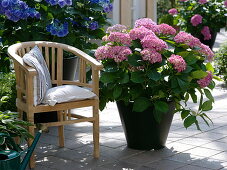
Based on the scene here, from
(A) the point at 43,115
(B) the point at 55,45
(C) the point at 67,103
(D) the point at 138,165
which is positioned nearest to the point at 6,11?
(B) the point at 55,45

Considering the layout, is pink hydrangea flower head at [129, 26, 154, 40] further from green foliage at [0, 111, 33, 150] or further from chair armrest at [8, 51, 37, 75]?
green foliage at [0, 111, 33, 150]

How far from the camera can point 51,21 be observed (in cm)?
480

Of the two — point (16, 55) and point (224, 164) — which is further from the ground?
point (16, 55)

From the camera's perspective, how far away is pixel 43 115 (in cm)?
480

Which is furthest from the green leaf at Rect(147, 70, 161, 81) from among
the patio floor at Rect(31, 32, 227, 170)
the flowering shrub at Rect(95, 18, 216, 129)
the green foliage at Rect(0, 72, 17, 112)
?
the green foliage at Rect(0, 72, 17, 112)

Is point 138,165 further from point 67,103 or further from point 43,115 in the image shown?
point 43,115

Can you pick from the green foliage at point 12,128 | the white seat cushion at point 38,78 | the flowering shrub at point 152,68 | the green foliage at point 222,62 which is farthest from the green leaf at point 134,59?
the green foliage at point 222,62

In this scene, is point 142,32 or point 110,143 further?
point 110,143

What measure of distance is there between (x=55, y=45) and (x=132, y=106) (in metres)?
0.77

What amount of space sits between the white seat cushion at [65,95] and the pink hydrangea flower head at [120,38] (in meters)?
0.44

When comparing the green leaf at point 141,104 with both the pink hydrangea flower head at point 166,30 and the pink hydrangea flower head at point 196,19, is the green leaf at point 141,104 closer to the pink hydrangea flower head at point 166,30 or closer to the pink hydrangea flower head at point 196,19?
the pink hydrangea flower head at point 166,30

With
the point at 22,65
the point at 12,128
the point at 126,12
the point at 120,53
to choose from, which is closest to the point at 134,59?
the point at 120,53

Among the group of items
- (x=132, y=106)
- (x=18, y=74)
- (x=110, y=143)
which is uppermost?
(x=18, y=74)

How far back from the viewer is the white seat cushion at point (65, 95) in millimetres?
3637
